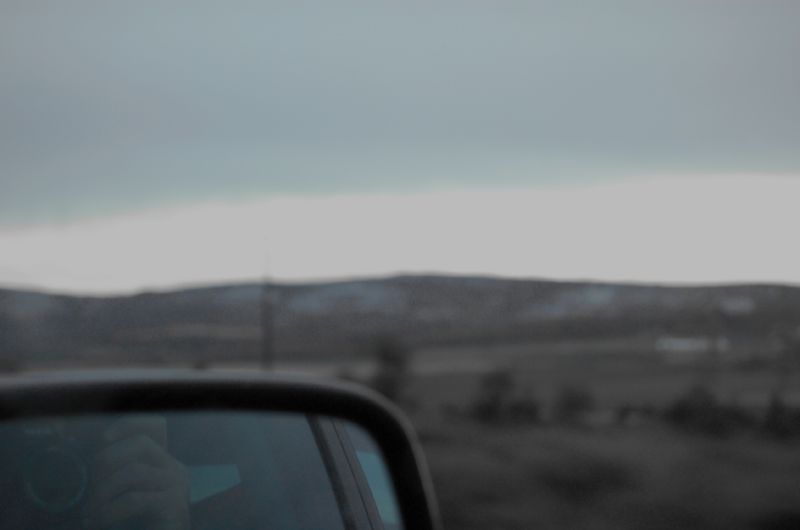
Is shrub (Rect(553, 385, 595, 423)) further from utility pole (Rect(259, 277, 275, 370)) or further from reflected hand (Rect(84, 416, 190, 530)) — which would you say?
reflected hand (Rect(84, 416, 190, 530))

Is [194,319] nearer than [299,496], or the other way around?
[299,496]

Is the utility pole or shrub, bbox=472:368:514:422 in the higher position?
the utility pole

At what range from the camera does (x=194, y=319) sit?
37.2 meters

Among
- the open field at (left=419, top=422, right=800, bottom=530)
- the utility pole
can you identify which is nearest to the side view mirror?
the open field at (left=419, top=422, right=800, bottom=530)

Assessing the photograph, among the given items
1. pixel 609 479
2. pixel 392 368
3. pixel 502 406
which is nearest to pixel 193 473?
pixel 609 479

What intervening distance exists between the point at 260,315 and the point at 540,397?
21765 mm

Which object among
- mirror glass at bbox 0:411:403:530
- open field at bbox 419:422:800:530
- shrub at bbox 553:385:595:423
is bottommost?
open field at bbox 419:422:800:530

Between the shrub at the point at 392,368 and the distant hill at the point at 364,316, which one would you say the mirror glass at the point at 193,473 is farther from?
the shrub at the point at 392,368

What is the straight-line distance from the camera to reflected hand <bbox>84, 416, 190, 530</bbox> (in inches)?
83.4

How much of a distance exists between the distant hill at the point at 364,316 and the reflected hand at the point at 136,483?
832 inches

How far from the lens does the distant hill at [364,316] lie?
91.2 feet

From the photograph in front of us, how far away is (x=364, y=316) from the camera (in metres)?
49.7

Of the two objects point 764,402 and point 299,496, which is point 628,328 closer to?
point 764,402

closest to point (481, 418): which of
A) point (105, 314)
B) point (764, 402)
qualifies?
point (764, 402)
